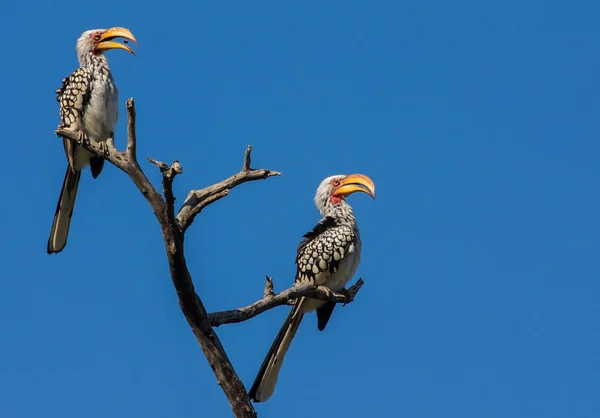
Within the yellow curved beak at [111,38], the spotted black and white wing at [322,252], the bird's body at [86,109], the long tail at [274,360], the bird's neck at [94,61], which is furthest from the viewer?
the bird's neck at [94,61]

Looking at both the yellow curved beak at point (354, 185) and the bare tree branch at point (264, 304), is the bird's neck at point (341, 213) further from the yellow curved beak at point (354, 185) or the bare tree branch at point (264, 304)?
the bare tree branch at point (264, 304)

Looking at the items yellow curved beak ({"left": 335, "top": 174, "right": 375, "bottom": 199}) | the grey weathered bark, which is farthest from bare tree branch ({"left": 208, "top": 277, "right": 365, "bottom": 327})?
yellow curved beak ({"left": 335, "top": 174, "right": 375, "bottom": 199})

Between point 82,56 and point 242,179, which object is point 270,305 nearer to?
point 242,179

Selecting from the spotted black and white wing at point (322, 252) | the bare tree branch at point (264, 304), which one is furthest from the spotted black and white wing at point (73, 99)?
the bare tree branch at point (264, 304)

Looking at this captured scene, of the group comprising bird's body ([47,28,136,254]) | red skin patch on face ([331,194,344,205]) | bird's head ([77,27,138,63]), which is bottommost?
red skin patch on face ([331,194,344,205])

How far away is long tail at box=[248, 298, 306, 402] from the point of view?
7367 mm

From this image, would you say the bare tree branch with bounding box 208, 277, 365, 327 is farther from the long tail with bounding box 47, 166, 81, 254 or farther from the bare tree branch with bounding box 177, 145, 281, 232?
the long tail with bounding box 47, 166, 81, 254

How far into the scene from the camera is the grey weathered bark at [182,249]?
20.3 ft

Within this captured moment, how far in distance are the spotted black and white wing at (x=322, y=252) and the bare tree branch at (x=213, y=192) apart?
1.58m

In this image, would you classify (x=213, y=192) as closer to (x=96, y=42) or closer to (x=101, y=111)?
(x=101, y=111)

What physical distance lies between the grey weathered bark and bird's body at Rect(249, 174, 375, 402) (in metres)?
1.00

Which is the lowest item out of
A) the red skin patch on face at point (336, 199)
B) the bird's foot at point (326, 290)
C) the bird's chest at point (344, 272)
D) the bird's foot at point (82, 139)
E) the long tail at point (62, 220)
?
the bird's foot at point (326, 290)

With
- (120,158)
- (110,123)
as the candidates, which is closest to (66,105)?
(110,123)

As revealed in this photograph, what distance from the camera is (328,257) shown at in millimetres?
8102
